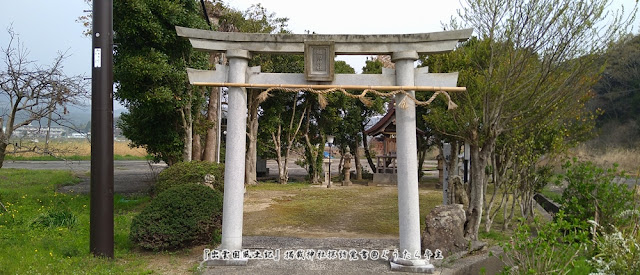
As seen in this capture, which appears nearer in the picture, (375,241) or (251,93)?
(375,241)

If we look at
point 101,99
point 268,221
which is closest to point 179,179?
point 268,221

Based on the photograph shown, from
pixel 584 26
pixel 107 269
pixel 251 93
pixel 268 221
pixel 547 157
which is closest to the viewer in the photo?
pixel 107 269

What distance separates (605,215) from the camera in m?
5.66

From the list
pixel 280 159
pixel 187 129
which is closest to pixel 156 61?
pixel 187 129

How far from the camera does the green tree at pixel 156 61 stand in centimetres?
1017

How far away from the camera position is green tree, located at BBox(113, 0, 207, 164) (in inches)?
400

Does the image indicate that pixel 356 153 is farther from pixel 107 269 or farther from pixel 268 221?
pixel 107 269

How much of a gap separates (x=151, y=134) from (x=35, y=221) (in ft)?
18.8

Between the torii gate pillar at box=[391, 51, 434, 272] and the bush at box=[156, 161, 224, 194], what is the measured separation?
5569 mm

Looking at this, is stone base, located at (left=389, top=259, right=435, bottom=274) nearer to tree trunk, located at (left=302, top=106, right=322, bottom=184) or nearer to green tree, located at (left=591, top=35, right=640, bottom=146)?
tree trunk, located at (left=302, top=106, right=322, bottom=184)

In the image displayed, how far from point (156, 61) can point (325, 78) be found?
258 inches

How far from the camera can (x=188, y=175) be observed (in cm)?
1008

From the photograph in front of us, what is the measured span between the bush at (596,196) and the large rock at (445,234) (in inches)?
56.6

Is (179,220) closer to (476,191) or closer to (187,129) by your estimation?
(476,191)
